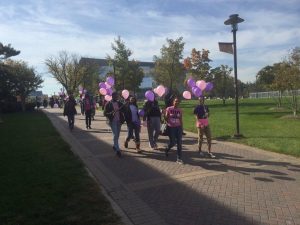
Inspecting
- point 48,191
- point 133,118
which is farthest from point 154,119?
point 48,191

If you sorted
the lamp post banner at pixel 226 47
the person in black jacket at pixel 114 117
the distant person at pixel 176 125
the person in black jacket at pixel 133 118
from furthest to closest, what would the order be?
the lamp post banner at pixel 226 47
the person in black jacket at pixel 133 118
the person in black jacket at pixel 114 117
the distant person at pixel 176 125

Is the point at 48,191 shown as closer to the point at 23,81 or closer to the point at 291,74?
the point at 291,74

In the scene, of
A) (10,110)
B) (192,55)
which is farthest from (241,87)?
(10,110)

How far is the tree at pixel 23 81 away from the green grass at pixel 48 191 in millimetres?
27566

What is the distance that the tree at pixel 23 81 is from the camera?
39.0 metres

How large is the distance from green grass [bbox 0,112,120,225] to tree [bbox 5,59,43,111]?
27.6 m

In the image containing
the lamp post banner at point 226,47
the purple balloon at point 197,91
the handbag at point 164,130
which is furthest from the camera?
the lamp post banner at point 226,47

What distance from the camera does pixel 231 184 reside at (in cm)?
785

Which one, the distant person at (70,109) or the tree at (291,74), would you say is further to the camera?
the tree at (291,74)

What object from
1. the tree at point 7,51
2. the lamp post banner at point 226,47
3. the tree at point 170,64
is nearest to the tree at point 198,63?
the tree at point 170,64

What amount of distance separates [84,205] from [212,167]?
12.6ft

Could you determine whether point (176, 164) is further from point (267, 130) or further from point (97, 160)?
point (267, 130)

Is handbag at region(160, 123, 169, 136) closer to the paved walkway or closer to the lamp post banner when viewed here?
the paved walkway

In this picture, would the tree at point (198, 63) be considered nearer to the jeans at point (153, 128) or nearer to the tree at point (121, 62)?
the tree at point (121, 62)
